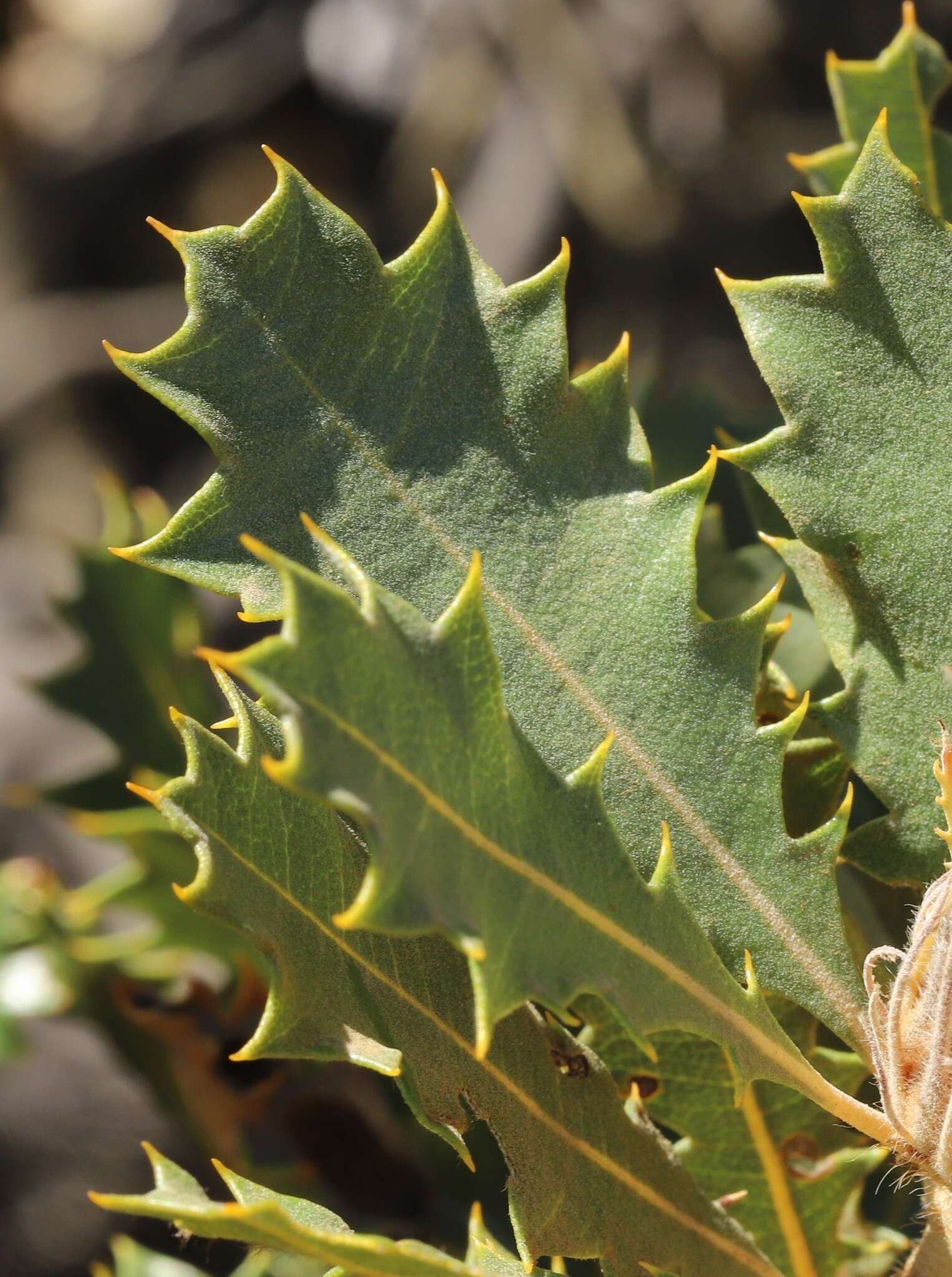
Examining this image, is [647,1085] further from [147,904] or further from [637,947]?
[147,904]

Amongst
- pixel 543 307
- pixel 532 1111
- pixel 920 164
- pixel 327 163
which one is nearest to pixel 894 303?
pixel 543 307

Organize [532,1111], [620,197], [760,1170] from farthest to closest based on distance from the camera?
1. [620,197]
2. [760,1170]
3. [532,1111]

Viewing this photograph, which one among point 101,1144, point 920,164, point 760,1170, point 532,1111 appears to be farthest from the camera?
point 101,1144

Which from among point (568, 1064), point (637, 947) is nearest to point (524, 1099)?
point (568, 1064)

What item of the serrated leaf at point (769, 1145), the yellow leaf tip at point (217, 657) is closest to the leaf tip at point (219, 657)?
the yellow leaf tip at point (217, 657)

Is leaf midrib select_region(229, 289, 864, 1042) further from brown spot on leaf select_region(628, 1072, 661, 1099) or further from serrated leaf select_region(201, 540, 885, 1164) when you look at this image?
brown spot on leaf select_region(628, 1072, 661, 1099)

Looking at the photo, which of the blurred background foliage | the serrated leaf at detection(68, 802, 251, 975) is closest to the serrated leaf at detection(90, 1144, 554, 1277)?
the serrated leaf at detection(68, 802, 251, 975)

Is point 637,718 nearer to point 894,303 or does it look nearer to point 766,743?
point 766,743

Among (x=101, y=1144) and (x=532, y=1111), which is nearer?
(x=532, y=1111)
